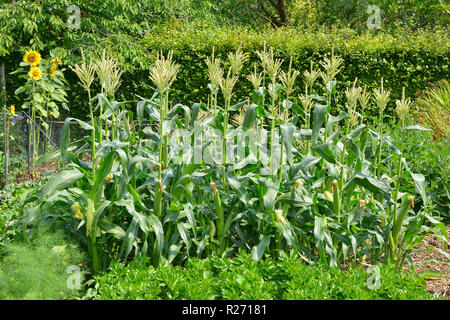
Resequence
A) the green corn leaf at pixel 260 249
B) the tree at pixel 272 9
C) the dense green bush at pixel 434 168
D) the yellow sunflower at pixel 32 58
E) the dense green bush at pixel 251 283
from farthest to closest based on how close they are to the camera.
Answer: the tree at pixel 272 9 < the yellow sunflower at pixel 32 58 < the dense green bush at pixel 434 168 < the green corn leaf at pixel 260 249 < the dense green bush at pixel 251 283

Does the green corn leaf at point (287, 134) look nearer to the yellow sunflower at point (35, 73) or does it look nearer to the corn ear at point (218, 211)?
the corn ear at point (218, 211)

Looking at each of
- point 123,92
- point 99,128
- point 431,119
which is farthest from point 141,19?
point 99,128

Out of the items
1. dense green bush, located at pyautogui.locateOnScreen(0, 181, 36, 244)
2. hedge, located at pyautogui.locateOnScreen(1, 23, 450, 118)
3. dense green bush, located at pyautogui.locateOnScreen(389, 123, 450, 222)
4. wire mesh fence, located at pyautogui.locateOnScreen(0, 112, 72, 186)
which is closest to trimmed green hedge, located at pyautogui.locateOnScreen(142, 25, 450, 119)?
hedge, located at pyautogui.locateOnScreen(1, 23, 450, 118)

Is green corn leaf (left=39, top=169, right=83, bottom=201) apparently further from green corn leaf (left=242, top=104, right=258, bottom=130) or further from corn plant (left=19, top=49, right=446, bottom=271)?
green corn leaf (left=242, top=104, right=258, bottom=130)

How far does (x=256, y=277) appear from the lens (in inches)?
82.9

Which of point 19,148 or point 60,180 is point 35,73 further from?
point 60,180

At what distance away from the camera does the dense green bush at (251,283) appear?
2008 millimetres

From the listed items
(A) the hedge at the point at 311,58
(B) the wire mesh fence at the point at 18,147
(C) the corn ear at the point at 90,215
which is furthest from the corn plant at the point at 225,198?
(A) the hedge at the point at 311,58

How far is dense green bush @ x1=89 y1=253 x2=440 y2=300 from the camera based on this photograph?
201 cm

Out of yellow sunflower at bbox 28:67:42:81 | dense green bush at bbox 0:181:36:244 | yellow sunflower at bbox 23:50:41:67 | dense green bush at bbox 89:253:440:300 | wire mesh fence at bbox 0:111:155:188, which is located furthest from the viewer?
yellow sunflower at bbox 23:50:41:67

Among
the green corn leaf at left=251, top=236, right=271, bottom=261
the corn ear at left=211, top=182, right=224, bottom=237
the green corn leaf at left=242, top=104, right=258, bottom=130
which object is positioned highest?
the green corn leaf at left=242, top=104, right=258, bottom=130

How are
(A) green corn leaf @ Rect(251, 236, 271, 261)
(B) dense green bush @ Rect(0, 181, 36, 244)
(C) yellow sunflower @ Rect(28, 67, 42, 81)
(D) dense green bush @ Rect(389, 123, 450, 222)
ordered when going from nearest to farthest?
(A) green corn leaf @ Rect(251, 236, 271, 261) → (B) dense green bush @ Rect(0, 181, 36, 244) → (D) dense green bush @ Rect(389, 123, 450, 222) → (C) yellow sunflower @ Rect(28, 67, 42, 81)
